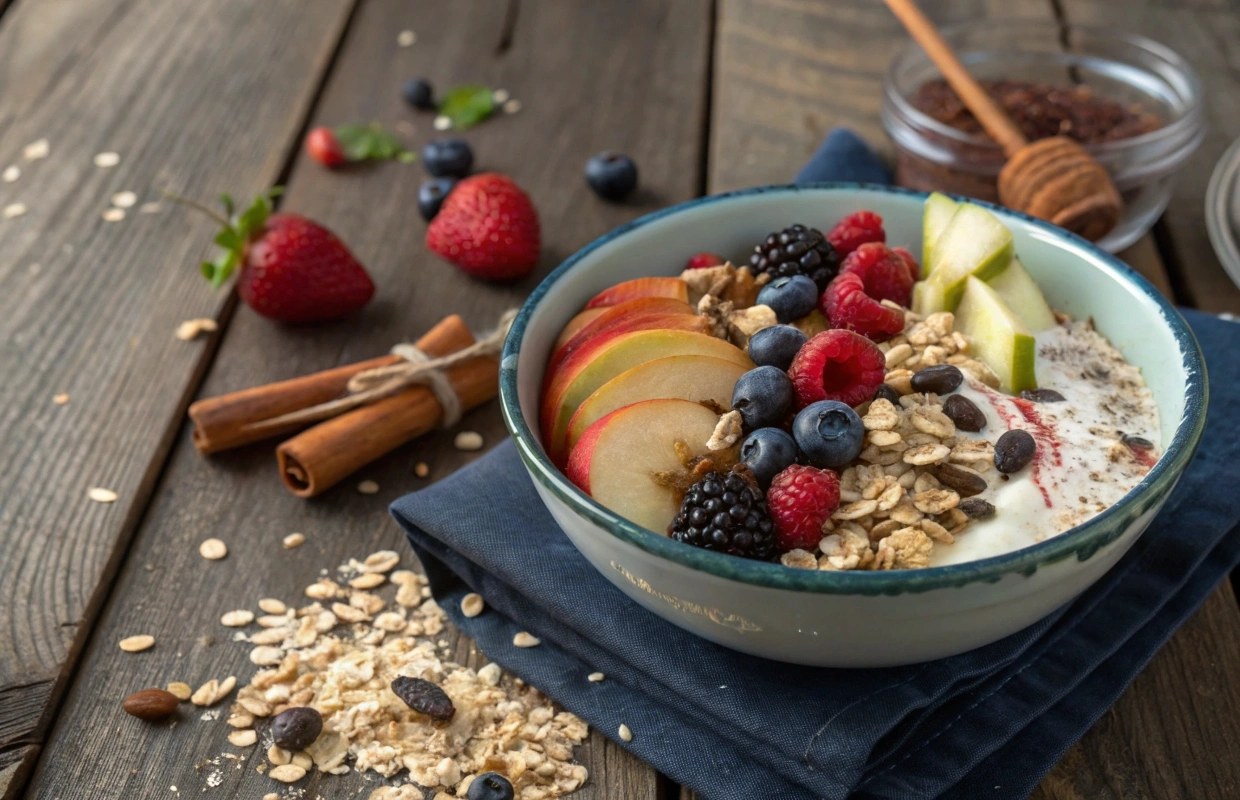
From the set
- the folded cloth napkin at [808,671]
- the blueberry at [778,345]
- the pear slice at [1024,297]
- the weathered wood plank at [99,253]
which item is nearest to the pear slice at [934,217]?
the pear slice at [1024,297]

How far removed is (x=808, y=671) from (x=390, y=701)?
0.48 meters

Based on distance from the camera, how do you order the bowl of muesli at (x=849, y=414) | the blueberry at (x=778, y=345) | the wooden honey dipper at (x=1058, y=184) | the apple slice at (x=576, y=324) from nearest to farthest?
the bowl of muesli at (x=849, y=414), the blueberry at (x=778, y=345), the apple slice at (x=576, y=324), the wooden honey dipper at (x=1058, y=184)

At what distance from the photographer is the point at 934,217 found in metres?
1.51

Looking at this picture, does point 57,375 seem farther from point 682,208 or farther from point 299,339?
point 682,208

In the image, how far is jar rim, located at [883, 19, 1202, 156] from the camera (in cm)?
188

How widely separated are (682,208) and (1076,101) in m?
1.02

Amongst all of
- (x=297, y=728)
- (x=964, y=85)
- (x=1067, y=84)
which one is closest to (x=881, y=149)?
(x=964, y=85)

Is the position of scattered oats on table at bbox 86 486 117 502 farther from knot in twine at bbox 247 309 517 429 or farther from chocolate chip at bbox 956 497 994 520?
chocolate chip at bbox 956 497 994 520

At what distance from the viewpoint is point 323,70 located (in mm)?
2436

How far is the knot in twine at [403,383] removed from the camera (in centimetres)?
163

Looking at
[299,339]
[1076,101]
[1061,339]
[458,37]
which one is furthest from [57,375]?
[1076,101]

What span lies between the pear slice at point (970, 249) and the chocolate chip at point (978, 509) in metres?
0.38

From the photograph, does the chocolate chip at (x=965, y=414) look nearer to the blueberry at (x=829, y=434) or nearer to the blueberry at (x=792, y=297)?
the blueberry at (x=829, y=434)

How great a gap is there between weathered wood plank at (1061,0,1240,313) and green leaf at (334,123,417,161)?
55.1 inches
